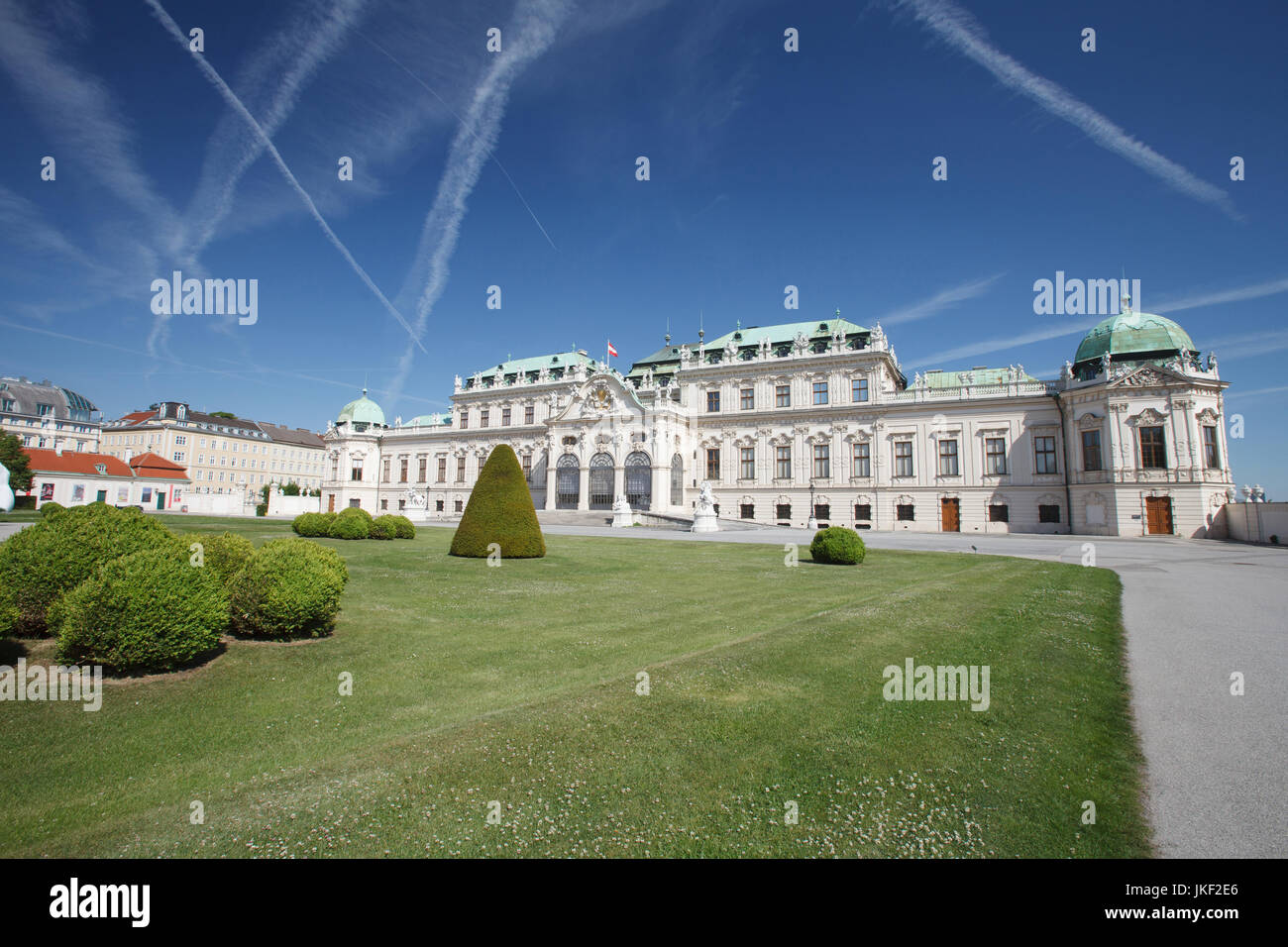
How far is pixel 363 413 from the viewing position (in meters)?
75.3

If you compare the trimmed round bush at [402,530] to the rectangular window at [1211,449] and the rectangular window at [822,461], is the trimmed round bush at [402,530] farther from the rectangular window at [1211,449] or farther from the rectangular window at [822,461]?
the rectangular window at [1211,449]

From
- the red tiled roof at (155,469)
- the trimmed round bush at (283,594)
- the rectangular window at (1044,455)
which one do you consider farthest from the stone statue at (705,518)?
the red tiled roof at (155,469)

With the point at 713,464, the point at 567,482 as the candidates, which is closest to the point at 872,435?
the point at 713,464

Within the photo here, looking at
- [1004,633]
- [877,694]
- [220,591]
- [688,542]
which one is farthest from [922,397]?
[220,591]

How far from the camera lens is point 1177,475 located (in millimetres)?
37750

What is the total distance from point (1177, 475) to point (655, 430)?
35.5 m

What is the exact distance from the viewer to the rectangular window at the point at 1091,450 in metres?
40.9

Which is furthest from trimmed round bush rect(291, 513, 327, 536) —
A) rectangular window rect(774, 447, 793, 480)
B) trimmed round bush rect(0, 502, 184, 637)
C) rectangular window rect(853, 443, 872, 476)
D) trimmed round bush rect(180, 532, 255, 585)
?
rectangular window rect(853, 443, 872, 476)

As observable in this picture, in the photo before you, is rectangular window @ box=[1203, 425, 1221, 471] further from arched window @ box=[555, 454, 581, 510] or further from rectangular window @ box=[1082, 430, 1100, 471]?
arched window @ box=[555, 454, 581, 510]

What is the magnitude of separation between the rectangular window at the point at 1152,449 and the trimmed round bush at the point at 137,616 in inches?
1947

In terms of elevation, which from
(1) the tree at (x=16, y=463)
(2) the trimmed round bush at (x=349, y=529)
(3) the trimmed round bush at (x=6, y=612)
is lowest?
(3) the trimmed round bush at (x=6, y=612)

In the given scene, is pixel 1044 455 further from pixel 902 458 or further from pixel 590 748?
pixel 590 748

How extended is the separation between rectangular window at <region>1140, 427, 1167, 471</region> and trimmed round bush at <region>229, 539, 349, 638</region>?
156 ft
